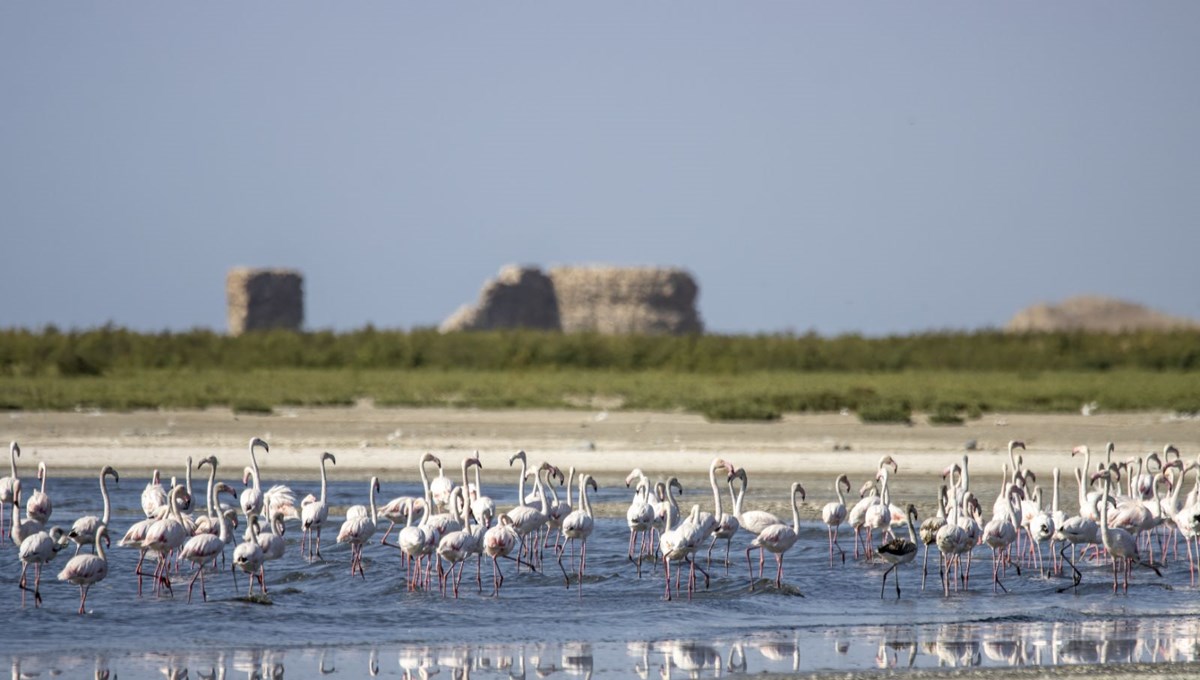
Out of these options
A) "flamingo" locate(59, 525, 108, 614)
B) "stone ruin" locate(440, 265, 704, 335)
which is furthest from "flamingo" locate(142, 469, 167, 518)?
"stone ruin" locate(440, 265, 704, 335)

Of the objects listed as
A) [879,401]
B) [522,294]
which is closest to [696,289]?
[522,294]

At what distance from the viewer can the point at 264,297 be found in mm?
84188

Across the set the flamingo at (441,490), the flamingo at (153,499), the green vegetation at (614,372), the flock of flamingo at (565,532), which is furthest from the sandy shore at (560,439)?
the flock of flamingo at (565,532)

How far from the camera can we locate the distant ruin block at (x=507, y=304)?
3307 inches

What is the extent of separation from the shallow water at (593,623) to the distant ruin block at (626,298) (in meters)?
72.9

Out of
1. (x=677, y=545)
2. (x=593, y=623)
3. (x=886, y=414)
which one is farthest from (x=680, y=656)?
(x=886, y=414)

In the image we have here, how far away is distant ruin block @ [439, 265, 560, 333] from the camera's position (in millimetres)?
84000

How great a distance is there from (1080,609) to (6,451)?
638 inches

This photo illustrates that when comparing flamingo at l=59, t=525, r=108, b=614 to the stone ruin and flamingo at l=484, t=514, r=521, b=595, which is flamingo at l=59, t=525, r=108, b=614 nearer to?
flamingo at l=484, t=514, r=521, b=595

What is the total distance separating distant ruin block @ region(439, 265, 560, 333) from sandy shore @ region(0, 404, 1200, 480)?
177ft

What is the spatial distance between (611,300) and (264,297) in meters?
19.2

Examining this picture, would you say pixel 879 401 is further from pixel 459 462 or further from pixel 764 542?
pixel 764 542

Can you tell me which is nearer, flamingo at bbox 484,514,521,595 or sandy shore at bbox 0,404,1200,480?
flamingo at bbox 484,514,521,595

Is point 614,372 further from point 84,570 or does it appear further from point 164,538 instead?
point 84,570
